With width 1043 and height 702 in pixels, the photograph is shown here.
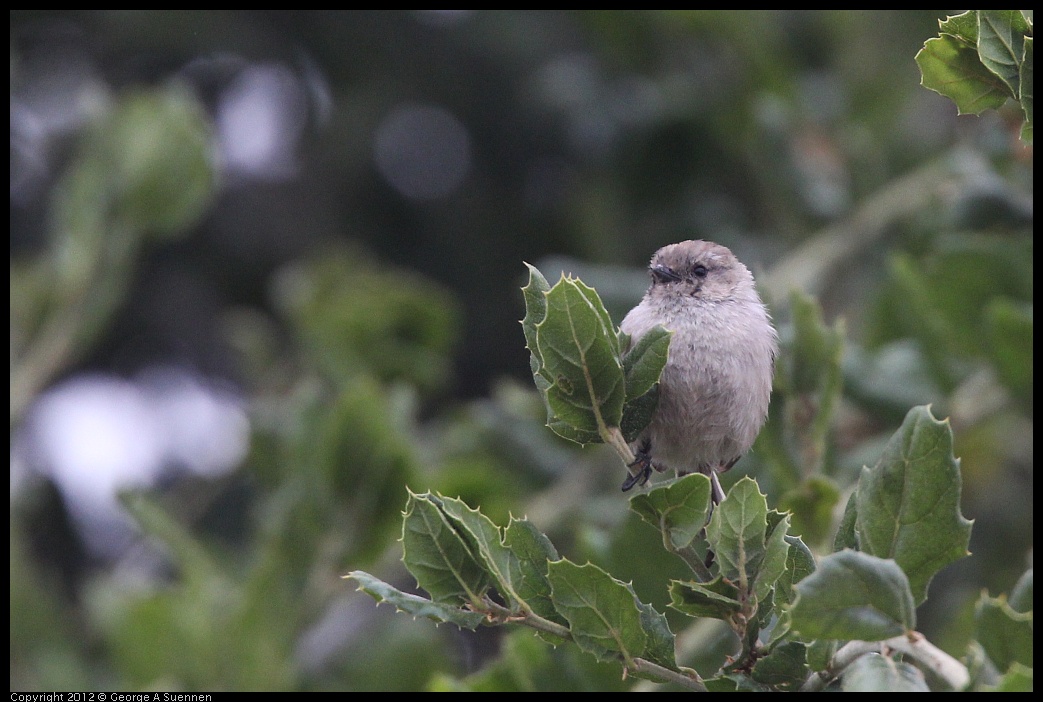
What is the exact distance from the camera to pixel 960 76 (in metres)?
1.99

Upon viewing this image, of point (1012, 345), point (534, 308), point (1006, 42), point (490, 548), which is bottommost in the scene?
point (490, 548)

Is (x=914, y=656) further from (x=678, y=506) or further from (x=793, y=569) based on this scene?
(x=678, y=506)

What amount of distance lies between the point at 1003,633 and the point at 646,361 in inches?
29.3

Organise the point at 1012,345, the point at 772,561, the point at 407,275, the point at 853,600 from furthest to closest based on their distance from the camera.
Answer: the point at 407,275, the point at 1012,345, the point at 772,561, the point at 853,600

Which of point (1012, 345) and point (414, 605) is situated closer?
point (414, 605)

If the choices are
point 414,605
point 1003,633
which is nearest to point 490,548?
point 414,605

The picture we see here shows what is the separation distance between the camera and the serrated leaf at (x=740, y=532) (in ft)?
6.06

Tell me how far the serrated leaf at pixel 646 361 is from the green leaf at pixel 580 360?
3 centimetres

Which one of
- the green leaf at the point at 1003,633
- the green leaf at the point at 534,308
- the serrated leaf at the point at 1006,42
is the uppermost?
the serrated leaf at the point at 1006,42

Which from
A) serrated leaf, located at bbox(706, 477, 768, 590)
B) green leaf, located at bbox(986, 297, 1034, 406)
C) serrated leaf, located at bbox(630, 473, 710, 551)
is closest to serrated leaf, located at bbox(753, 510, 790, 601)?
serrated leaf, located at bbox(706, 477, 768, 590)

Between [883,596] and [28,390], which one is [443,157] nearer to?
[28,390]

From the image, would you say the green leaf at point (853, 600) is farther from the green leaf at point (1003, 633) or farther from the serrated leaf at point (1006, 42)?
the serrated leaf at point (1006, 42)

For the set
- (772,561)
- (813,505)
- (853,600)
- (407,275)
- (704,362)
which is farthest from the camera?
(407,275)

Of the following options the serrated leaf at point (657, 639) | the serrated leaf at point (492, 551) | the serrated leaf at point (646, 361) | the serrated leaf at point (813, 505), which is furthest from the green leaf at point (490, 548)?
the serrated leaf at point (813, 505)
